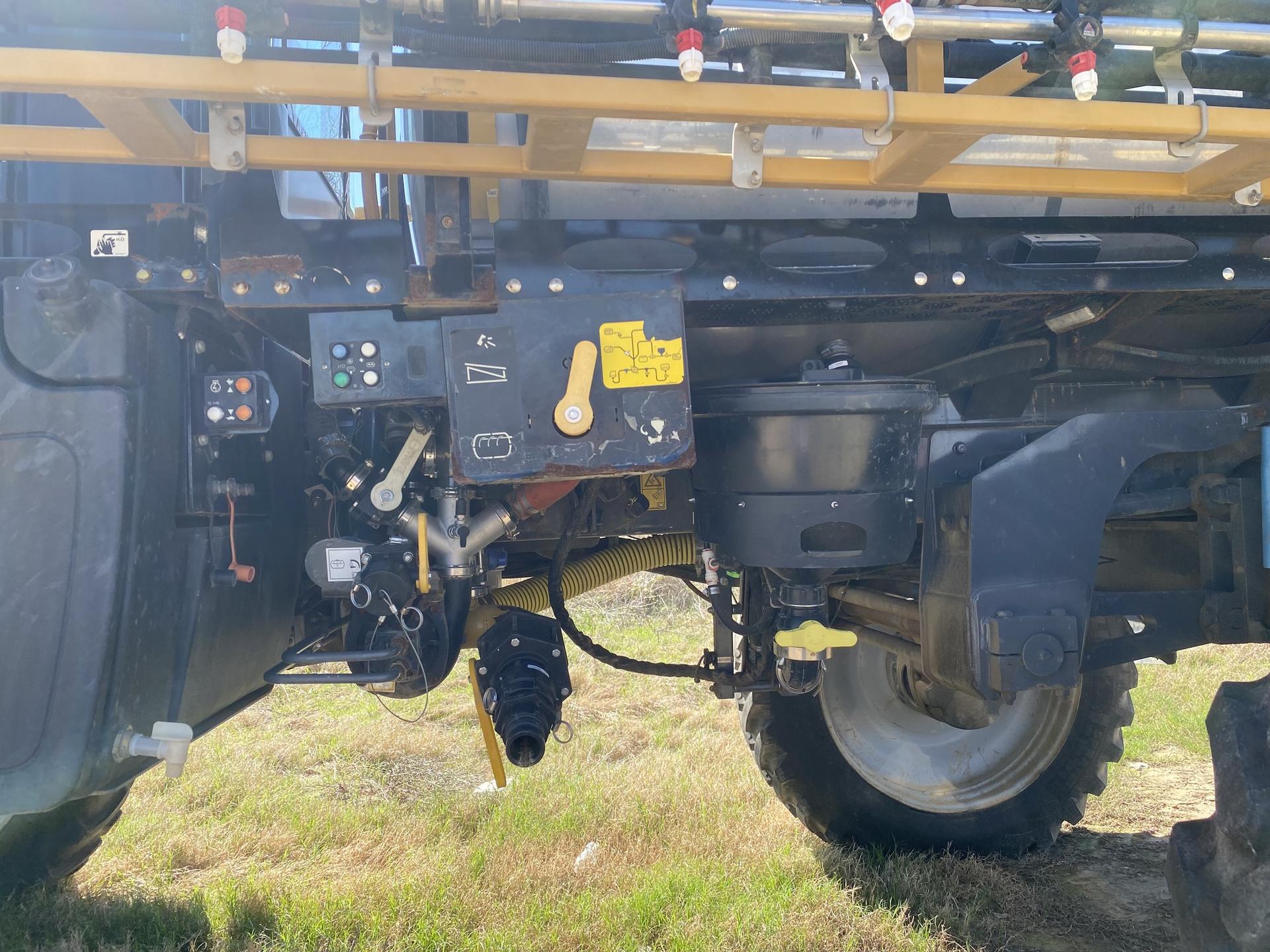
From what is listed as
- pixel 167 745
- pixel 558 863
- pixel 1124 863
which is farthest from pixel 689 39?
pixel 1124 863

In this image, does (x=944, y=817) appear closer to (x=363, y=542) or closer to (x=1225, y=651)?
(x=363, y=542)

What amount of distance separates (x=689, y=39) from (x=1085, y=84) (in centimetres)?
54

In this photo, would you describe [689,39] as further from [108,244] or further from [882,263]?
[108,244]

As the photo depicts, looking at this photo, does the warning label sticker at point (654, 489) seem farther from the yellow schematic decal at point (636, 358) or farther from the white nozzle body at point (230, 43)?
the white nozzle body at point (230, 43)

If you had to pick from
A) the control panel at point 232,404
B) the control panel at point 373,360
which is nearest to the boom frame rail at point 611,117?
the control panel at point 373,360

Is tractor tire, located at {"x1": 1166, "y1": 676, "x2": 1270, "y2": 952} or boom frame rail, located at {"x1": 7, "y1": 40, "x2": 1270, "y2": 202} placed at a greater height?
boom frame rail, located at {"x1": 7, "y1": 40, "x2": 1270, "y2": 202}

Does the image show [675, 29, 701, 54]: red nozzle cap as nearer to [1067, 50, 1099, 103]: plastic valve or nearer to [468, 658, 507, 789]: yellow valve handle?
[1067, 50, 1099, 103]: plastic valve

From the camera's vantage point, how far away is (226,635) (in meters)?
1.77

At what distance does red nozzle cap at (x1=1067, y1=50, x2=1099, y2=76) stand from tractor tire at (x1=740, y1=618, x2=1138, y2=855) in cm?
188

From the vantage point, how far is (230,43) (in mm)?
1122

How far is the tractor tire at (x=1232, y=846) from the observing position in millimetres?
1432

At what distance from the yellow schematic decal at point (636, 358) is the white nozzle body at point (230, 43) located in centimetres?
67

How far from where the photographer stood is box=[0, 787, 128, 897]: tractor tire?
2.22m

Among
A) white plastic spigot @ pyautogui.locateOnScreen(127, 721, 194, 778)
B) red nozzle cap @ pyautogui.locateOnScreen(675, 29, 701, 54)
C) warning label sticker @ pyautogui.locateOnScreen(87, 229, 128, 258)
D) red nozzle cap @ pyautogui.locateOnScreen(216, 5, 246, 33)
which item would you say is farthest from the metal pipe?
white plastic spigot @ pyautogui.locateOnScreen(127, 721, 194, 778)
